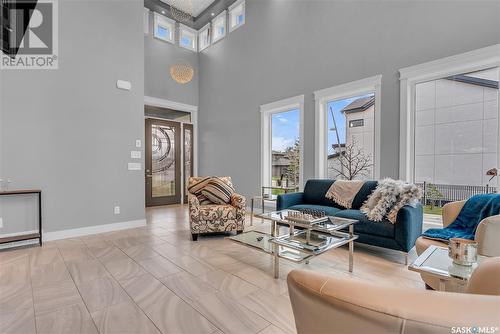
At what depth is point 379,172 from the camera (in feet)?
12.4

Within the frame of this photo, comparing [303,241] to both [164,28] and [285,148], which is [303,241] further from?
[164,28]

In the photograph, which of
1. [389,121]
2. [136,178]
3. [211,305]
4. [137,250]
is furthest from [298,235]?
[136,178]

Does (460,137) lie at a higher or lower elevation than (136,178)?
higher

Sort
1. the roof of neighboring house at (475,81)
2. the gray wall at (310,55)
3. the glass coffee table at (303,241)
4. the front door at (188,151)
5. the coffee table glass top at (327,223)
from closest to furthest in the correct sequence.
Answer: the glass coffee table at (303,241) < the coffee table glass top at (327,223) < the roof of neighboring house at (475,81) < the gray wall at (310,55) < the front door at (188,151)

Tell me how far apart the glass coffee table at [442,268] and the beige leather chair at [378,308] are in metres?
0.80

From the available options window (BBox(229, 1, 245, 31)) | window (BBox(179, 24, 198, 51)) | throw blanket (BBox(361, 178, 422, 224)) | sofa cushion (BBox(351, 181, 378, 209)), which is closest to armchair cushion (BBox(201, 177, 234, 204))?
sofa cushion (BBox(351, 181, 378, 209))

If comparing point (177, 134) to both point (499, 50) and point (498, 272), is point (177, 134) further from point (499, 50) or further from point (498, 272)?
point (498, 272)

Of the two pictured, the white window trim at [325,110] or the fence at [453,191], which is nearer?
the fence at [453,191]

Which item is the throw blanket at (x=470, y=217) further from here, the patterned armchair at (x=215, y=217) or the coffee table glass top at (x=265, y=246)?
the patterned armchair at (x=215, y=217)

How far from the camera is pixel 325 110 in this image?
450cm

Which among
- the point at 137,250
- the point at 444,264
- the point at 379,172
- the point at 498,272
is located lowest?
the point at 137,250

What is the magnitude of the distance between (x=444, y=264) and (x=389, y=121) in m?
2.80

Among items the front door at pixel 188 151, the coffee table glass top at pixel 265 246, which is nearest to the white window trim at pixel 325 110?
the coffee table glass top at pixel 265 246

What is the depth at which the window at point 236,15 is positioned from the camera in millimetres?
5906
